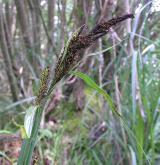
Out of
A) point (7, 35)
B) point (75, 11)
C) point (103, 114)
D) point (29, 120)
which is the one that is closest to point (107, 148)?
point (103, 114)

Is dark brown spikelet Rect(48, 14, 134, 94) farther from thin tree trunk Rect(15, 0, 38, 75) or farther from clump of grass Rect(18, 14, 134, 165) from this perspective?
thin tree trunk Rect(15, 0, 38, 75)

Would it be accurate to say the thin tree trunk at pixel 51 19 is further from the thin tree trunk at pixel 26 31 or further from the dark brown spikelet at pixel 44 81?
the dark brown spikelet at pixel 44 81

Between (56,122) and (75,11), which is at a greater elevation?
(75,11)

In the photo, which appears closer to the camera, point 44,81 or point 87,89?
point 44,81

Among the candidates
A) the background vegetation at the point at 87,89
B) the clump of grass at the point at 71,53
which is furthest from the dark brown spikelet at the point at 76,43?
the background vegetation at the point at 87,89

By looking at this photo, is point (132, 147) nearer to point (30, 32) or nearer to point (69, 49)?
point (69, 49)

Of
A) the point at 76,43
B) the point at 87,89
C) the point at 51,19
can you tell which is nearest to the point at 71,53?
the point at 76,43

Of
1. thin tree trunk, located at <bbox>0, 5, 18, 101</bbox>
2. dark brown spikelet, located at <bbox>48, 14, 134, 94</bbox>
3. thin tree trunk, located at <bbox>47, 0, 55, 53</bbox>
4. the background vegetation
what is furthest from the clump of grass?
thin tree trunk, located at <bbox>47, 0, 55, 53</bbox>

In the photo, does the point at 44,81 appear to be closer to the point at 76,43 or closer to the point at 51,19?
the point at 76,43
